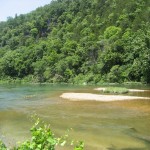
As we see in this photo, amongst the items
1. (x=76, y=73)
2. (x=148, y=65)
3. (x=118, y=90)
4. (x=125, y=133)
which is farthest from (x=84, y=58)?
(x=125, y=133)

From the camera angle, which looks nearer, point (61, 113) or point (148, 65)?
point (61, 113)

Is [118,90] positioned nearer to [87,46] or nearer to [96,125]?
[96,125]

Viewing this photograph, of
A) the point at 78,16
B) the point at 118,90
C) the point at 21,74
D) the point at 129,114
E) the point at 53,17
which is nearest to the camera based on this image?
the point at 129,114

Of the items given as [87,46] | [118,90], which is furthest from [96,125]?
[87,46]

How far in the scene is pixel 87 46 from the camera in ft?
426

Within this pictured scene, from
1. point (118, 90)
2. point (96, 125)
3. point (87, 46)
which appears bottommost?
point (118, 90)

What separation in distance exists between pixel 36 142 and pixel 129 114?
24.9m

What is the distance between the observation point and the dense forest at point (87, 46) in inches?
3898

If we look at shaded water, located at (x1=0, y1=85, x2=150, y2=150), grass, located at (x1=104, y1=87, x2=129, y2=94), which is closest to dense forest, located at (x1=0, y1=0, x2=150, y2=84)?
grass, located at (x1=104, y1=87, x2=129, y2=94)

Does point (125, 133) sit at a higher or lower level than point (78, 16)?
lower

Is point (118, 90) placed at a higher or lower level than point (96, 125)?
lower

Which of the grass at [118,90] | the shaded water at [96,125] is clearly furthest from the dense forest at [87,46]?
the shaded water at [96,125]

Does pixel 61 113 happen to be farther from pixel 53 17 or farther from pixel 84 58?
pixel 53 17

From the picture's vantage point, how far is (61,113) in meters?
33.1
